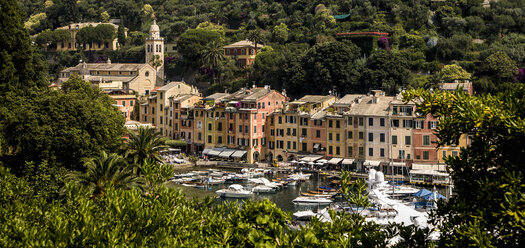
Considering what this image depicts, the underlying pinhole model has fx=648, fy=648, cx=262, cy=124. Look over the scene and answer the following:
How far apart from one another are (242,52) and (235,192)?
47772 mm

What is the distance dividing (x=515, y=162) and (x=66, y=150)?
29.8 metres

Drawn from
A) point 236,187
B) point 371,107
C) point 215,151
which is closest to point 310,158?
point 371,107

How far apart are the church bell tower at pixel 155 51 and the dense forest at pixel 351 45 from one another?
2.42 meters

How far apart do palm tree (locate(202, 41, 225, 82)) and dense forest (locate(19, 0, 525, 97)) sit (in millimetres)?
289

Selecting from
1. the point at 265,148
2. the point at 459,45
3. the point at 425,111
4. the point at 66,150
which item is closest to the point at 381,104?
the point at 265,148

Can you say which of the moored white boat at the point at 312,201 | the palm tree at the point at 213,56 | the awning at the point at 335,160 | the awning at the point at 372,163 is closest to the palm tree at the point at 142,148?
the moored white boat at the point at 312,201

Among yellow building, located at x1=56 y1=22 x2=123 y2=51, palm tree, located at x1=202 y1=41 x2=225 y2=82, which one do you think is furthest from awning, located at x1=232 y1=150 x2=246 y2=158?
yellow building, located at x1=56 y1=22 x2=123 y2=51

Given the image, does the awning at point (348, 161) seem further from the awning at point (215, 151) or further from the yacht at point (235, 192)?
the awning at point (215, 151)

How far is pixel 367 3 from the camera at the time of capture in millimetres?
105188

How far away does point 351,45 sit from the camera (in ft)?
290

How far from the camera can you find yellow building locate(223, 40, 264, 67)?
341 feet

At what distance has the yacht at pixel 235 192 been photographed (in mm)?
60156

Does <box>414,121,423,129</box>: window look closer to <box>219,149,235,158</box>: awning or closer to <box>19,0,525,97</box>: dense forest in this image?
<box>19,0,525,97</box>: dense forest

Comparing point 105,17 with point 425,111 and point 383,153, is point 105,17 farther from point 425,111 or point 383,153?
point 425,111
